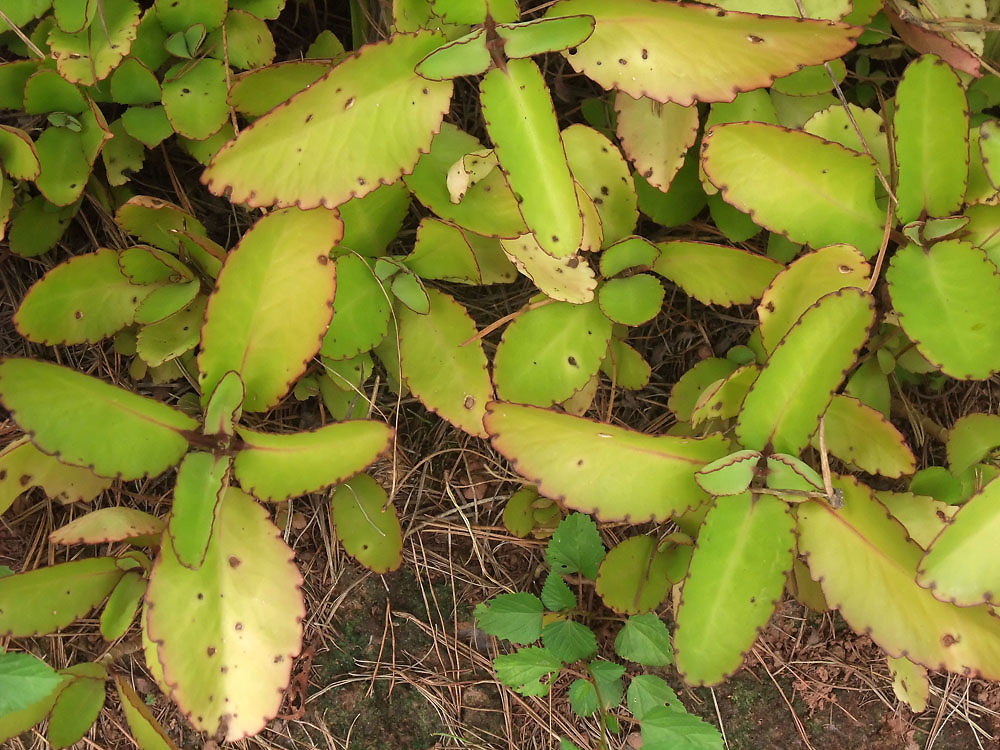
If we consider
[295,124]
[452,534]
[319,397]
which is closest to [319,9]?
[295,124]

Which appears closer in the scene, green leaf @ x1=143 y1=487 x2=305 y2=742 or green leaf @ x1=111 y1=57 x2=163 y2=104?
green leaf @ x1=143 y1=487 x2=305 y2=742

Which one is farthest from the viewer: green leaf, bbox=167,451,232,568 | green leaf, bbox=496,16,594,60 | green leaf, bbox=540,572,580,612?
green leaf, bbox=540,572,580,612

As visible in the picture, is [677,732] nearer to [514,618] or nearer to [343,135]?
[514,618]

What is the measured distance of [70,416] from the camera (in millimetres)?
985

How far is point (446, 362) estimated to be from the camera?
3.95 feet

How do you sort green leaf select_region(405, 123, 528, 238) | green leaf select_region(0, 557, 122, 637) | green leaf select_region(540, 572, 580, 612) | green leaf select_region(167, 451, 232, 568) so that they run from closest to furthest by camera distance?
green leaf select_region(167, 451, 232, 568) → green leaf select_region(405, 123, 528, 238) → green leaf select_region(0, 557, 122, 637) → green leaf select_region(540, 572, 580, 612)

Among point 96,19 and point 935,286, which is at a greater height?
point 96,19

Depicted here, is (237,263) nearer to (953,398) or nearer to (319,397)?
(319,397)

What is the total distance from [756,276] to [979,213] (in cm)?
31

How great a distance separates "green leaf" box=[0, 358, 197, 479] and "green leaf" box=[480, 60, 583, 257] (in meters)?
0.56

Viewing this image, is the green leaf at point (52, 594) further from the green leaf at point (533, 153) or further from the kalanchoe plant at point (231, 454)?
the green leaf at point (533, 153)

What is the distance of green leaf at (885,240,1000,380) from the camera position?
1.01 metres

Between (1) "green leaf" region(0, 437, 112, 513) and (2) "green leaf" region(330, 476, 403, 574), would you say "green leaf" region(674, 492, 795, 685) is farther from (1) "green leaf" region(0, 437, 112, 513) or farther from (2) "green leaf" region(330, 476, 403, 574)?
(1) "green leaf" region(0, 437, 112, 513)

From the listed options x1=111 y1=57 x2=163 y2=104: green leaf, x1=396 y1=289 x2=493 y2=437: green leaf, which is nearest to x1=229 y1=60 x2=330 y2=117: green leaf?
x1=111 y1=57 x2=163 y2=104: green leaf
